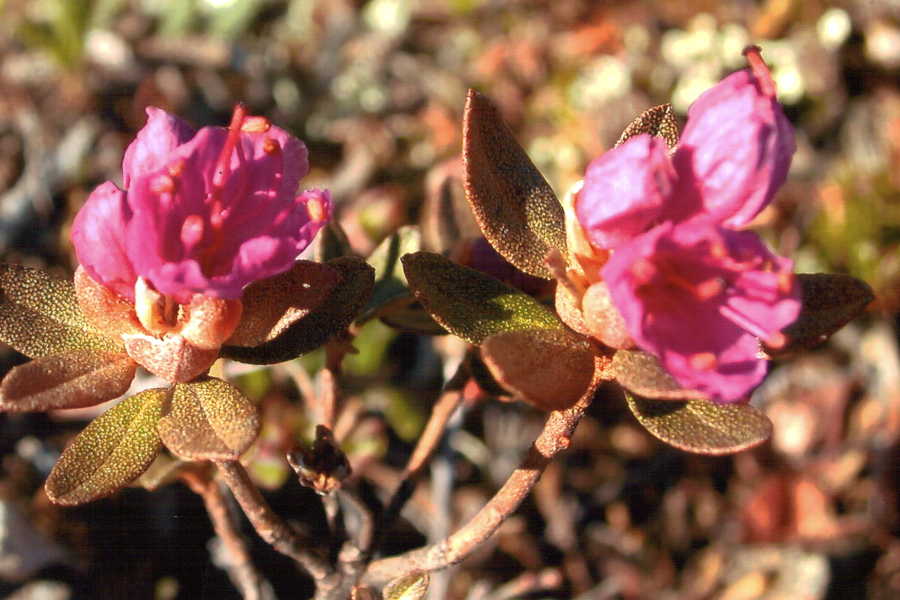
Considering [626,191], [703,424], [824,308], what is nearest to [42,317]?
[626,191]

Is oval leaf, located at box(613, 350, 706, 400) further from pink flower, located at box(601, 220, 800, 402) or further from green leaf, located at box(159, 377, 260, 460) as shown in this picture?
green leaf, located at box(159, 377, 260, 460)

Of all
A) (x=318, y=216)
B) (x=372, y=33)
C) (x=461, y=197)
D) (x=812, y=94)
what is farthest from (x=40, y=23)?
(x=812, y=94)

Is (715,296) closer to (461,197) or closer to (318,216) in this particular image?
(318,216)

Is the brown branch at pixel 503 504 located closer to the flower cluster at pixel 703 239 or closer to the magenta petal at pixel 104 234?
the flower cluster at pixel 703 239

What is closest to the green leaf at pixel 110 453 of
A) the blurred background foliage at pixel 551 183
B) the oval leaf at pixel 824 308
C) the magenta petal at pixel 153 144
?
the magenta petal at pixel 153 144

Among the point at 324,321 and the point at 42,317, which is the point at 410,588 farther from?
the point at 42,317
